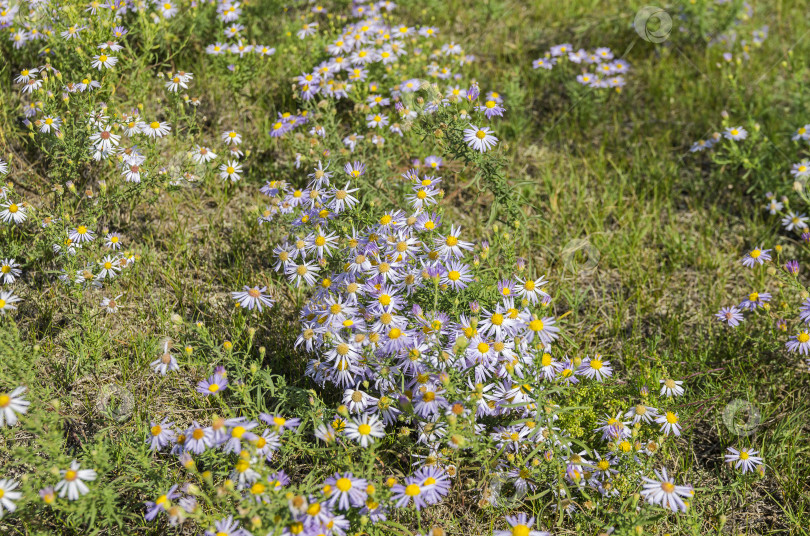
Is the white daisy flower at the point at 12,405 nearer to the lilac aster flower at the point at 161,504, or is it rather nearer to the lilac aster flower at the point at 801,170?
the lilac aster flower at the point at 161,504

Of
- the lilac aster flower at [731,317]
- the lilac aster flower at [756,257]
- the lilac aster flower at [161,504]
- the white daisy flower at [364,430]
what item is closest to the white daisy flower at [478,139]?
the white daisy flower at [364,430]

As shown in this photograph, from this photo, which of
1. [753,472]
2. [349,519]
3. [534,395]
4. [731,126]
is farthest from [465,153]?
[731,126]

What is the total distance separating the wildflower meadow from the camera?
92.7 inches

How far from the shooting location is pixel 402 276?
2.67 meters

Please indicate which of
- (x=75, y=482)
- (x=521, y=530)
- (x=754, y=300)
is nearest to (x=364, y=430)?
(x=521, y=530)

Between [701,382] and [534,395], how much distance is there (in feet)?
4.02

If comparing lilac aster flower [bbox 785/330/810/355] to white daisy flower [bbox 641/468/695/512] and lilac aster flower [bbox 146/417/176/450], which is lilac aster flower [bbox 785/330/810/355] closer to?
white daisy flower [bbox 641/468/695/512]

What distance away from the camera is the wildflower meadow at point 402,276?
92.7 inches

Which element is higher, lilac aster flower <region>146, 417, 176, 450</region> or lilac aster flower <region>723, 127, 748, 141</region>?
lilac aster flower <region>146, 417, 176, 450</region>

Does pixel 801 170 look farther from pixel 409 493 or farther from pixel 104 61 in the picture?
pixel 104 61

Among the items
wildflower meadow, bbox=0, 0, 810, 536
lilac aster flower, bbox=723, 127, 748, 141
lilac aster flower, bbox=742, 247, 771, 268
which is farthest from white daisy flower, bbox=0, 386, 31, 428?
lilac aster flower, bbox=723, 127, 748, 141

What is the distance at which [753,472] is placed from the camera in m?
2.76

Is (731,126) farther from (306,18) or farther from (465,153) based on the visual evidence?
(306,18)

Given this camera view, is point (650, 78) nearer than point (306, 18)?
No
